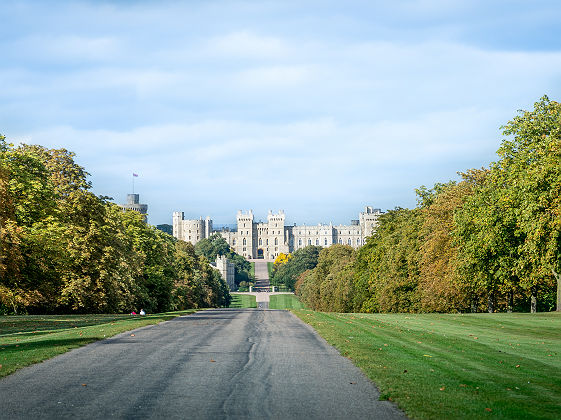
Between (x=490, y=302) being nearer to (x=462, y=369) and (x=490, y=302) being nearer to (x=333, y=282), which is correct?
(x=462, y=369)

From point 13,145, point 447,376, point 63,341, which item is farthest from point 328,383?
point 13,145

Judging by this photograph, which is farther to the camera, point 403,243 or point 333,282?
point 333,282

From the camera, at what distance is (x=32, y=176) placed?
38656 mm

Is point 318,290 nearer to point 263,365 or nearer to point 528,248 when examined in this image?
point 528,248

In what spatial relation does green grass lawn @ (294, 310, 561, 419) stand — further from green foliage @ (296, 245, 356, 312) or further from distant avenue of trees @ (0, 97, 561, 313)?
green foliage @ (296, 245, 356, 312)

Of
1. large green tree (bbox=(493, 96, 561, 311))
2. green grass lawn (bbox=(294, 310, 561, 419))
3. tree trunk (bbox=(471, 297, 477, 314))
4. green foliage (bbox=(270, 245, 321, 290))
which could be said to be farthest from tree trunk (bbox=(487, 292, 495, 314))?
green foliage (bbox=(270, 245, 321, 290))

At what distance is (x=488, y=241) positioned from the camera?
3906 centimetres

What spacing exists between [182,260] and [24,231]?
52204 millimetres

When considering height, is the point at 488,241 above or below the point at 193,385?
above

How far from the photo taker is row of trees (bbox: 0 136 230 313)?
1332 inches

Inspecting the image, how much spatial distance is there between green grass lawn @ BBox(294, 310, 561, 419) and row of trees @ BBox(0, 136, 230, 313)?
1777 centimetres

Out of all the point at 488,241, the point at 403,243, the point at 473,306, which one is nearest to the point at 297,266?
the point at 403,243

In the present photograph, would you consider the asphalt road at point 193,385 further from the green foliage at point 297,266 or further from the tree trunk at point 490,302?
the green foliage at point 297,266

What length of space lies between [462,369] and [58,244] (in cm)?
2750
